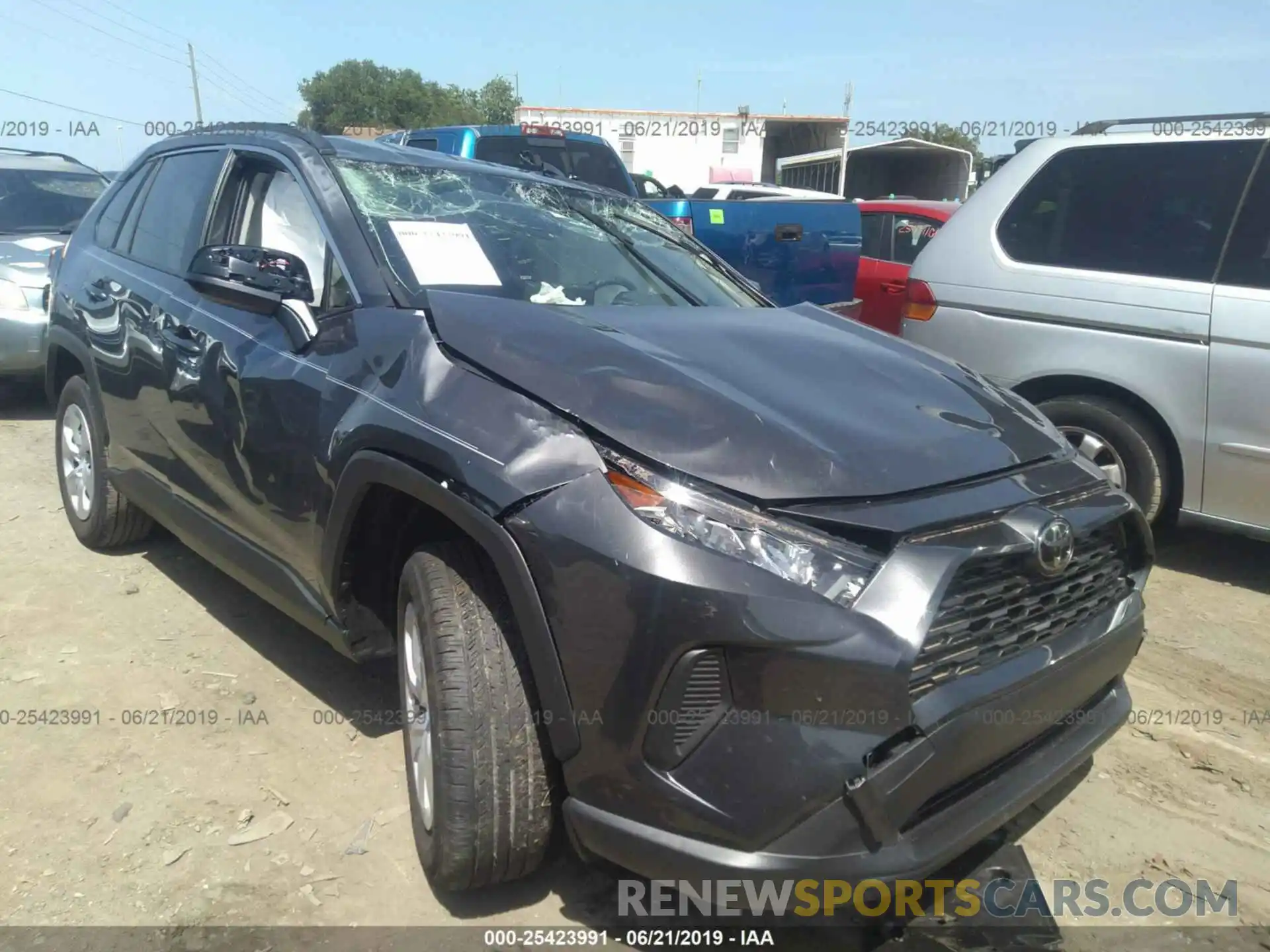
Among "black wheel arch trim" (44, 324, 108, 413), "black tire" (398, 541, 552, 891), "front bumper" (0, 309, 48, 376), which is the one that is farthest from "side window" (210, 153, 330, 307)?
"front bumper" (0, 309, 48, 376)

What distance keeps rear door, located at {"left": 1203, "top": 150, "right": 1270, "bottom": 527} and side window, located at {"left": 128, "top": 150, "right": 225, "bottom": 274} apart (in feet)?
12.9

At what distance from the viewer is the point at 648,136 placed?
1232 inches

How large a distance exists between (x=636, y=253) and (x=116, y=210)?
2.41 m

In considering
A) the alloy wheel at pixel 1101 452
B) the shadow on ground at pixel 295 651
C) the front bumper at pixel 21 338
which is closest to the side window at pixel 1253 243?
the alloy wheel at pixel 1101 452

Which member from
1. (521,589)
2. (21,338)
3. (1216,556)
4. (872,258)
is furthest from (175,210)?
(872,258)

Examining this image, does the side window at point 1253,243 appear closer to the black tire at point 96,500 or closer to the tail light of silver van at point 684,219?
the tail light of silver van at point 684,219

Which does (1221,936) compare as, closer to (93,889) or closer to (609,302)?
(609,302)

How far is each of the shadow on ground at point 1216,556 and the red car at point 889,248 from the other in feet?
9.00

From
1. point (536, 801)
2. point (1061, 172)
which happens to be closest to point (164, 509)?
point (536, 801)

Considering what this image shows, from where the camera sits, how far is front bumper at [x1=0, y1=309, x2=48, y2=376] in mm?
6703

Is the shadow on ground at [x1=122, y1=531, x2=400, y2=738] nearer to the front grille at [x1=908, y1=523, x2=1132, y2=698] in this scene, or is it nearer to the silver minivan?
the front grille at [x1=908, y1=523, x2=1132, y2=698]

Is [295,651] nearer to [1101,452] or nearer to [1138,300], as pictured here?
[1101,452]

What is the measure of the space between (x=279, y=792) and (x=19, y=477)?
12.8ft

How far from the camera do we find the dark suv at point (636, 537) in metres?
1.80
